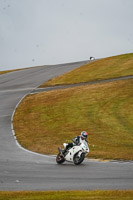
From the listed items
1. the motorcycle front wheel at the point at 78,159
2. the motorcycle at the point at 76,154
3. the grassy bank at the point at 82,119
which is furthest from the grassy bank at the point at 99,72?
the motorcycle front wheel at the point at 78,159

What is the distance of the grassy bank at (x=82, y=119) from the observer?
87.6ft

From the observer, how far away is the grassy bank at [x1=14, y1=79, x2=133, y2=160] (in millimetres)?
26705

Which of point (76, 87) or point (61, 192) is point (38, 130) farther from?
point (61, 192)

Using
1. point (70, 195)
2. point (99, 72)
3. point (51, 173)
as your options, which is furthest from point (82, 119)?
point (70, 195)

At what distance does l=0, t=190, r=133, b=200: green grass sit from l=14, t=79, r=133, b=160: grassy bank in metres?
9.26

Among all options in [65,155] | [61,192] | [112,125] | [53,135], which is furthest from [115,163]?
[112,125]

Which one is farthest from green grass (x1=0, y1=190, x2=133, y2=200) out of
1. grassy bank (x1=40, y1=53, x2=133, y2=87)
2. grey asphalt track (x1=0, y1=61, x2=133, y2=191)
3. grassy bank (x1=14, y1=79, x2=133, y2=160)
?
grassy bank (x1=40, y1=53, x2=133, y2=87)

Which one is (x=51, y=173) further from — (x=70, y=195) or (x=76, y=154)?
(x=70, y=195)

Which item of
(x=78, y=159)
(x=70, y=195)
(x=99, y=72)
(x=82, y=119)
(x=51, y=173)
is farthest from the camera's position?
(x=99, y=72)

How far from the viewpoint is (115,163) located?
19.5 m

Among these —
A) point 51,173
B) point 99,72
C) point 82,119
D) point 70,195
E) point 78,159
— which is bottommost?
point 82,119

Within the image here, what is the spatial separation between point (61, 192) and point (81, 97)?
31.9 meters

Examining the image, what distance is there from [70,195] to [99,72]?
46.3 metres

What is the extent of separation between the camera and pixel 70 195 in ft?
38.8
